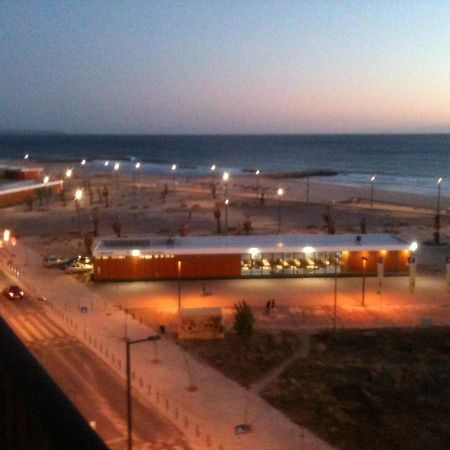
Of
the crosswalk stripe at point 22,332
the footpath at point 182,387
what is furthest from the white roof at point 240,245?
the crosswalk stripe at point 22,332

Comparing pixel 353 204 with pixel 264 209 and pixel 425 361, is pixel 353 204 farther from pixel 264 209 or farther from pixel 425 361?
pixel 425 361

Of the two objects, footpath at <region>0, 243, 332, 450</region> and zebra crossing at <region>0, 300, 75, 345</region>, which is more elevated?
zebra crossing at <region>0, 300, 75, 345</region>

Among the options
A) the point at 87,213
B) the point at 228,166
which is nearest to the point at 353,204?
the point at 87,213

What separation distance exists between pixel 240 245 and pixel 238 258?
44.6 inches

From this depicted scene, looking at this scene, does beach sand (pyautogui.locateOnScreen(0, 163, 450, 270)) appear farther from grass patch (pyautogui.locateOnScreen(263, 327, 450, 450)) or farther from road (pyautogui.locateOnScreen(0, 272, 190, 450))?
road (pyautogui.locateOnScreen(0, 272, 190, 450))

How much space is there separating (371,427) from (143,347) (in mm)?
7757

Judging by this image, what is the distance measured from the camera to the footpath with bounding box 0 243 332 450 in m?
13.8

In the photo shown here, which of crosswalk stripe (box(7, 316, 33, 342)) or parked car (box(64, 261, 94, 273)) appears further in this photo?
parked car (box(64, 261, 94, 273))

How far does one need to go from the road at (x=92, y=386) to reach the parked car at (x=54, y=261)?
27.2 ft

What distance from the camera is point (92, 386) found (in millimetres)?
16266

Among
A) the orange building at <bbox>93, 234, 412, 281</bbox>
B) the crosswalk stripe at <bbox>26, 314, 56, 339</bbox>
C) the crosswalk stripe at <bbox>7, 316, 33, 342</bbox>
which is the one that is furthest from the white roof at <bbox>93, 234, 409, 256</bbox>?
the crosswalk stripe at <bbox>7, 316, 33, 342</bbox>

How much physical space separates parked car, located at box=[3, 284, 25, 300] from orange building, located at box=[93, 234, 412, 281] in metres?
4.49

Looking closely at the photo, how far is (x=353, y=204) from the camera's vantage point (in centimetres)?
5969

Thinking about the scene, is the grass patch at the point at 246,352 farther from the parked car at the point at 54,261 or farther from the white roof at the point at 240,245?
the parked car at the point at 54,261
